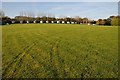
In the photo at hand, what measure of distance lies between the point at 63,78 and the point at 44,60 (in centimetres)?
324

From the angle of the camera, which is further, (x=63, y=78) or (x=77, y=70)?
(x=77, y=70)

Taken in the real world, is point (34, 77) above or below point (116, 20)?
below

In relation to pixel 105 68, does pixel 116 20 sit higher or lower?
higher

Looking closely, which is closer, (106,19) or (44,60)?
(44,60)

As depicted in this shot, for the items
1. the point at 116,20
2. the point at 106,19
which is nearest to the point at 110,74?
the point at 116,20

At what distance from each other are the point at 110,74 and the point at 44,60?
3.66m

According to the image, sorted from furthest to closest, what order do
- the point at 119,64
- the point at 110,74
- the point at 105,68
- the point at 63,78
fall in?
the point at 119,64 < the point at 105,68 < the point at 110,74 < the point at 63,78

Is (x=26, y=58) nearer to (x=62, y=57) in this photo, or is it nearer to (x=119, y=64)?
(x=62, y=57)

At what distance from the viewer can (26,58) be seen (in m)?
11.3

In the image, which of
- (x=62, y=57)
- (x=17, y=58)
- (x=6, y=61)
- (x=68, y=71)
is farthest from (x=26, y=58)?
(x=68, y=71)

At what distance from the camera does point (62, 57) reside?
11.4 meters

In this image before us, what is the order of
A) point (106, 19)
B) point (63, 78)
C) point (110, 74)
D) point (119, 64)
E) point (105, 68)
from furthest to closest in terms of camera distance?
point (106, 19)
point (119, 64)
point (105, 68)
point (110, 74)
point (63, 78)

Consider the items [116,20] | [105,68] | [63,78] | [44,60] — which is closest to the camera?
[63,78]

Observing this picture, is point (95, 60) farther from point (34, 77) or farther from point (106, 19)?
point (106, 19)
